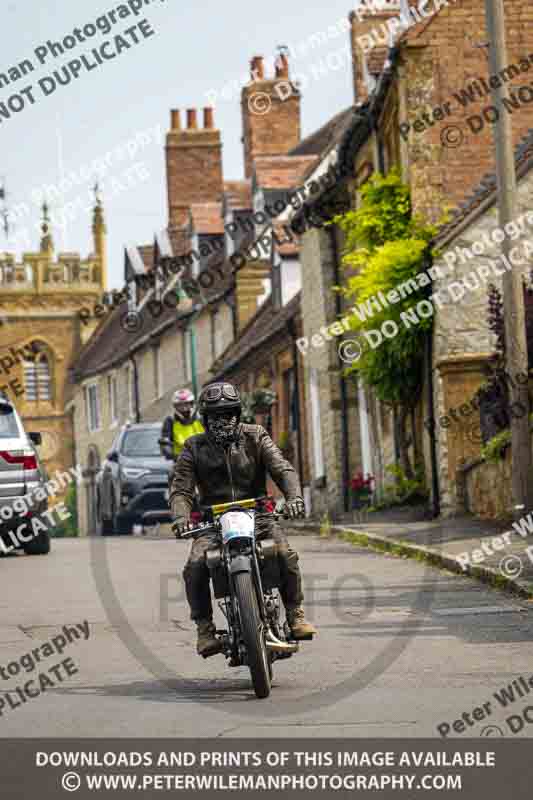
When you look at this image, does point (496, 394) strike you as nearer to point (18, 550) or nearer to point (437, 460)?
point (437, 460)

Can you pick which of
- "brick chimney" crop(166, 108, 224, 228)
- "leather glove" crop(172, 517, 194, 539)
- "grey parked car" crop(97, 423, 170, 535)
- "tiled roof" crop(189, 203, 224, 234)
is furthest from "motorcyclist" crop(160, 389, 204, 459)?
"brick chimney" crop(166, 108, 224, 228)

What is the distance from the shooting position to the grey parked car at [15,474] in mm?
20562

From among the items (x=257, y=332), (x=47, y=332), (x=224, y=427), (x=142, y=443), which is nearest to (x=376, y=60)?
(x=142, y=443)

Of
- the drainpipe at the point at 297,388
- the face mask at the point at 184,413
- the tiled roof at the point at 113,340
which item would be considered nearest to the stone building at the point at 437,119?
the face mask at the point at 184,413

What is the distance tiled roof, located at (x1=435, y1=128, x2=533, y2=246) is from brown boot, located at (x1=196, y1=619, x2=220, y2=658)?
13.6 m

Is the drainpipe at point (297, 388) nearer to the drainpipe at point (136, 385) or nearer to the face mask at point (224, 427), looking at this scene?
the drainpipe at point (136, 385)

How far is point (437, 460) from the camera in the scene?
24031mm

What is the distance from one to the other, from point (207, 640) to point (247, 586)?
657 millimetres

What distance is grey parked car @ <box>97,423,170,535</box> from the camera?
29.4 metres

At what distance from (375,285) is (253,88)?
2596 cm

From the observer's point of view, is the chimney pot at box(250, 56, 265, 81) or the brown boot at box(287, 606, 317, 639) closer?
the brown boot at box(287, 606, 317, 639)

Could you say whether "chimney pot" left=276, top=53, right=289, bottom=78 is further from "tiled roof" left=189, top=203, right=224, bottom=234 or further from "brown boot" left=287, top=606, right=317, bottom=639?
"brown boot" left=287, top=606, right=317, bottom=639

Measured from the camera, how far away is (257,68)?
49594mm

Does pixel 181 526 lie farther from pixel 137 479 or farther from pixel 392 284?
pixel 137 479
